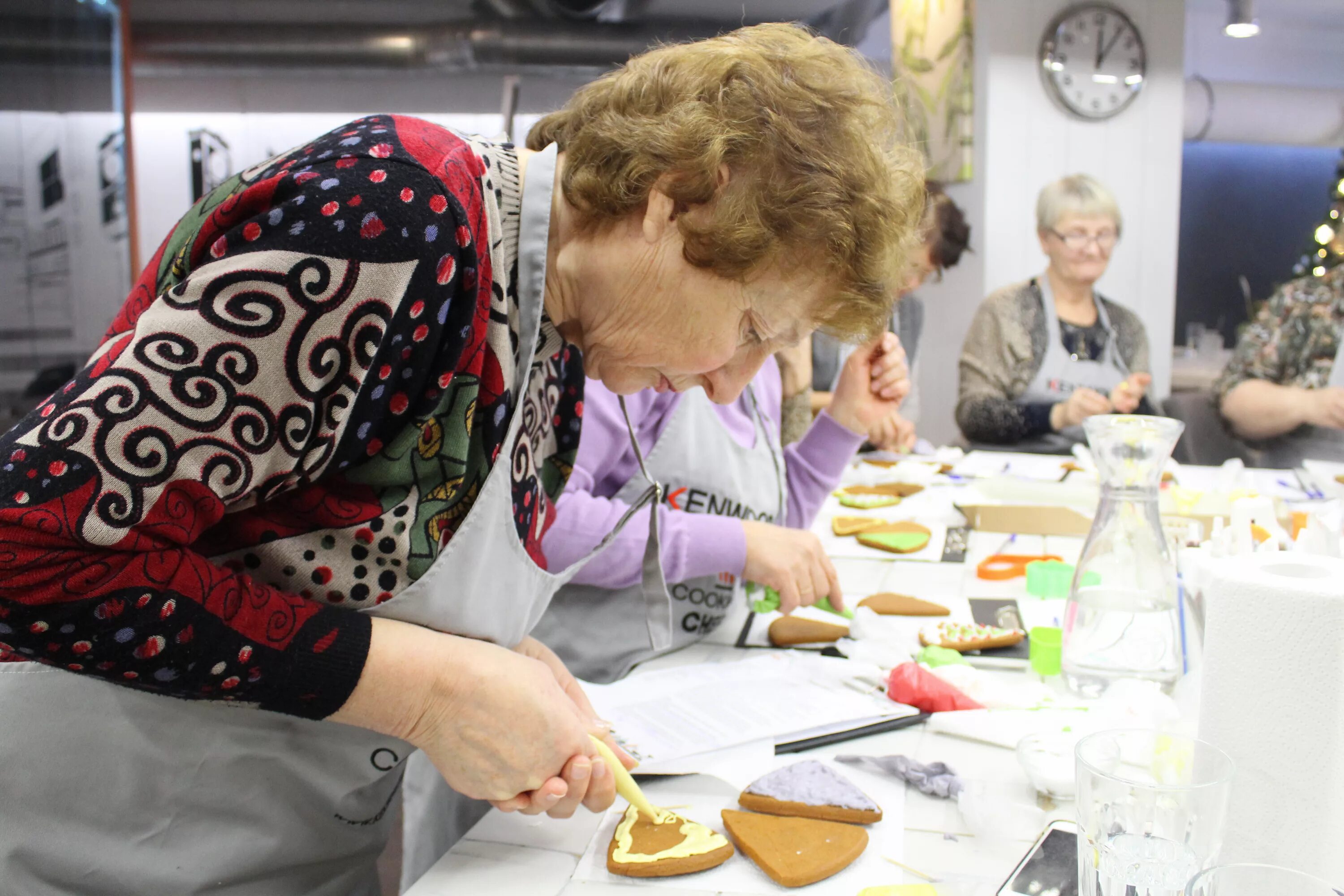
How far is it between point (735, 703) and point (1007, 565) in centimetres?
91

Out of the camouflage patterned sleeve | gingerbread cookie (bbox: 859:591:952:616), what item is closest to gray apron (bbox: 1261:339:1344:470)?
the camouflage patterned sleeve

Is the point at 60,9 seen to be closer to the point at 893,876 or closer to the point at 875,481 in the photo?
the point at 875,481

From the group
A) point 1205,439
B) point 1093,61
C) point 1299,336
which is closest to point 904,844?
point 1299,336

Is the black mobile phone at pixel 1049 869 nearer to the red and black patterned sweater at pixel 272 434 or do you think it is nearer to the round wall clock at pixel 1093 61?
the red and black patterned sweater at pixel 272 434

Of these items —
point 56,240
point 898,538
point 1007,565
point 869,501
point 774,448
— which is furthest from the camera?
point 56,240

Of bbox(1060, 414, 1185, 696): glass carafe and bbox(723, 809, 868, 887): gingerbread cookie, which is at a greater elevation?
bbox(1060, 414, 1185, 696): glass carafe

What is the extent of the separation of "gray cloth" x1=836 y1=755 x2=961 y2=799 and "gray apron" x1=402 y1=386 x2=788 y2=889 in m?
0.32

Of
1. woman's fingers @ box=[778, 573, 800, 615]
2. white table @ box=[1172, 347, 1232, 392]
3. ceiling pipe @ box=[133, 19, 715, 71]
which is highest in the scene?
ceiling pipe @ box=[133, 19, 715, 71]

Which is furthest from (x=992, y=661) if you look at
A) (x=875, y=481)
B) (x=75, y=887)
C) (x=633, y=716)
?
(x=875, y=481)

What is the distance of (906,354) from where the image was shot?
476 centimetres

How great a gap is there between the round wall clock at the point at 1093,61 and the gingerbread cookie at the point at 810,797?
15.8ft

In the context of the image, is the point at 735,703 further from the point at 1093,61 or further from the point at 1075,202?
the point at 1093,61

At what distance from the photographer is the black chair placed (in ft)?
13.6

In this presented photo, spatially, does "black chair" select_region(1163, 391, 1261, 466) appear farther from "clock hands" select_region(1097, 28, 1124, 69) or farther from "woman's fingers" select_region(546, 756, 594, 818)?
"woman's fingers" select_region(546, 756, 594, 818)
